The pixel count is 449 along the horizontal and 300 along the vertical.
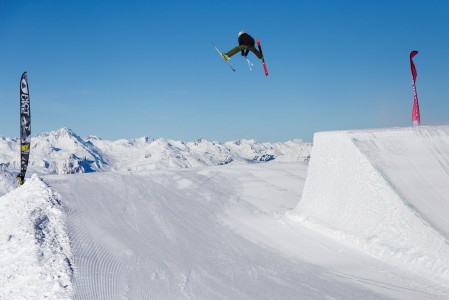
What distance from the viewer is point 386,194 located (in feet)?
36.1

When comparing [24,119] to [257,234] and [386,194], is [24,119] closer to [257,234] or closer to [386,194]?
[257,234]

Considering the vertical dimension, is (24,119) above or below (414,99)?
below

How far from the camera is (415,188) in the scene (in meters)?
11.3

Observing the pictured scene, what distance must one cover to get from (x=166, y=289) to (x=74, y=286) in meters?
1.82

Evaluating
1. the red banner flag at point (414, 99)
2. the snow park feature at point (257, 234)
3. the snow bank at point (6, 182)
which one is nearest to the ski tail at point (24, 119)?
the snow park feature at point (257, 234)

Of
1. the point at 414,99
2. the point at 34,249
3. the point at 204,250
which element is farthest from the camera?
the point at 414,99

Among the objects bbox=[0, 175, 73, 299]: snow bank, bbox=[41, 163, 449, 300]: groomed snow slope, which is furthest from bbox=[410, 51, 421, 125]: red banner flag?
bbox=[0, 175, 73, 299]: snow bank

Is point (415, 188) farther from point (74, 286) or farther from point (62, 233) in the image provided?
point (62, 233)

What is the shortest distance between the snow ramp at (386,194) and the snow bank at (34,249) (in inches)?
319

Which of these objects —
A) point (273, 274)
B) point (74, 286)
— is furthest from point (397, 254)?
point (74, 286)

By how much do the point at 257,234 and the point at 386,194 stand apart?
168 inches

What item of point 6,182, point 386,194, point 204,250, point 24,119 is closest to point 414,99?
point 386,194

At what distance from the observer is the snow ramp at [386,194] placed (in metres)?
9.74

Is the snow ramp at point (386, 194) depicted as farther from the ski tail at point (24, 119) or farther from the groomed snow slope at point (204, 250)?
the ski tail at point (24, 119)
